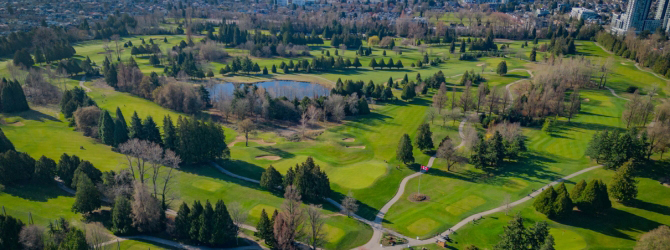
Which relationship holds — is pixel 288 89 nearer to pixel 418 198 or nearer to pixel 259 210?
pixel 259 210

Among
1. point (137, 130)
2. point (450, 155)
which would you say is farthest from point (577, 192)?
point (137, 130)

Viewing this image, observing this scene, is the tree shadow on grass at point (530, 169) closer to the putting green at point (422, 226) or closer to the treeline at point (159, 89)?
the putting green at point (422, 226)

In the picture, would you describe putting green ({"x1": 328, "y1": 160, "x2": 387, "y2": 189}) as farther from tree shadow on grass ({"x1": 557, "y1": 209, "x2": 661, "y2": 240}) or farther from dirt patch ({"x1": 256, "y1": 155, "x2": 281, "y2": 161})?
tree shadow on grass ({"x1": 557, "y1": 209, "x2": 661, "y2": 240})

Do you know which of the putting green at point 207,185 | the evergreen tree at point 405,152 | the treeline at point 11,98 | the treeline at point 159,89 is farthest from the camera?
the treeline at point 159,89

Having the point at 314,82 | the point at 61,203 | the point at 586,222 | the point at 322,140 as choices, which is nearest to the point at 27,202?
the point at 61,203

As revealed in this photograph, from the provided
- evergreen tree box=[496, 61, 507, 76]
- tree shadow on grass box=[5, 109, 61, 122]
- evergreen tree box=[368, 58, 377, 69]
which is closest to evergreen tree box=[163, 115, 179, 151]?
tree shadow on grass box=[5, 109, 61, 122]

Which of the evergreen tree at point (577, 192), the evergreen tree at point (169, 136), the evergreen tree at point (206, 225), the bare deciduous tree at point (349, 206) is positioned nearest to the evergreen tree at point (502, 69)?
the evergreen tree at point (577, 192)
